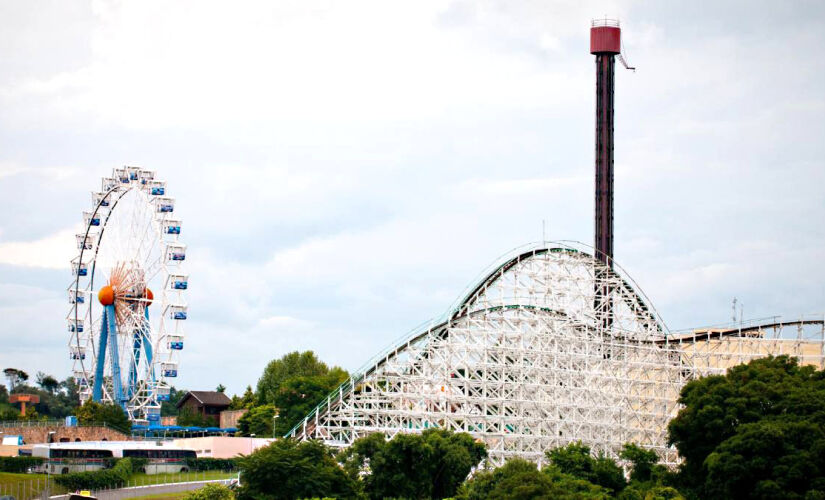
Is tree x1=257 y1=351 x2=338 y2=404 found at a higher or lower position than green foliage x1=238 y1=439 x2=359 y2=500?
higher

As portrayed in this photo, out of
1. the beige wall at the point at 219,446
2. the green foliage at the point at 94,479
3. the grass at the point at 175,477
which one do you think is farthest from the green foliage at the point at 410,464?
the beige wall at the point at 219,446

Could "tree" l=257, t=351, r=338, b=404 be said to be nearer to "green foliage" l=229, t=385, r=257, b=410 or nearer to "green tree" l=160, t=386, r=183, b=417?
"green foliage" l=229, t=385, r=257, b=410

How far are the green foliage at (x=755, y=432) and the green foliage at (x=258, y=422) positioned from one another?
47685mm

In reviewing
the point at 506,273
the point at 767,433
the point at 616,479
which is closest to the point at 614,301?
the point at 506,273

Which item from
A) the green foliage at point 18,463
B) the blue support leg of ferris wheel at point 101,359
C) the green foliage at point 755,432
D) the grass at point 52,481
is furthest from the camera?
the blue support leg of ferris wheel at point 101,359

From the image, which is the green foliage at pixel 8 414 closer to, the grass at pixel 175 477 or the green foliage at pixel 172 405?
the grass at pixel 175 477

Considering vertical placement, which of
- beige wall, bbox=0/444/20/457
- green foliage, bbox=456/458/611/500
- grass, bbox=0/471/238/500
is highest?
beige wall, bbox=0/444/20/457

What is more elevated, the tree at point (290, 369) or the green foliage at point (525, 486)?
the tree at point (290, 369)

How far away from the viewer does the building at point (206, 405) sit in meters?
126

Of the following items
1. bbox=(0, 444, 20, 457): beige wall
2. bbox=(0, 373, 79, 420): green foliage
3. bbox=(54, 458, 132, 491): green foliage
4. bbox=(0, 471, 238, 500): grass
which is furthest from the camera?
bbox=(0, 373, 79, 420): green foliage

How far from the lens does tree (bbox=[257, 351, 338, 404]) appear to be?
396 ft

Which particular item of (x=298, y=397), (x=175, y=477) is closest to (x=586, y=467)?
(x=175, y=477)

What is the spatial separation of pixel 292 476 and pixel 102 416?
41.3m

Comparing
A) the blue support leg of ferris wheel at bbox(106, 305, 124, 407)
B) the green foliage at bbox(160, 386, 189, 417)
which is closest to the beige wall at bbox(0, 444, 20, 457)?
the blue support leg of ferris wheel at bbox(106, 305, 124, 407)
